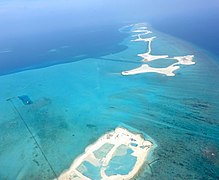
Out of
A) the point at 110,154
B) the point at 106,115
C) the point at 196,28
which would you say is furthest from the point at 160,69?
the point at 196,28

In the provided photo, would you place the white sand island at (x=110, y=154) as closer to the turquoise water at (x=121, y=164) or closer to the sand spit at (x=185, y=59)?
the turquoise water at (x=121, y=164)

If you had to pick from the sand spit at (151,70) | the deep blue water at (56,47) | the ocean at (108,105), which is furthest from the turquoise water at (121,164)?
the deep blue water at (56,47)

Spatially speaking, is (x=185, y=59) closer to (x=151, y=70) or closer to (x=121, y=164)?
(x=151, y=70)

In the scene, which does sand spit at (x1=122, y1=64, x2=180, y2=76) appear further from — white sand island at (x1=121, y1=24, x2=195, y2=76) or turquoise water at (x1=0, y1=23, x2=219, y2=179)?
turquoise water at (x1=0, y1=23, x2=219, y2=179)

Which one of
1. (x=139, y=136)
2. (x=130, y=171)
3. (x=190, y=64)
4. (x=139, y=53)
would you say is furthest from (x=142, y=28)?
(x=130, y=171)

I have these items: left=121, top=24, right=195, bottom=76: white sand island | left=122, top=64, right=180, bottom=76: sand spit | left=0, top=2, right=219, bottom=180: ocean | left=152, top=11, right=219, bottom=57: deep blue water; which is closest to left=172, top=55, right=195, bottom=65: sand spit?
left=121, top=24, right=195, bottom=76: white sand island

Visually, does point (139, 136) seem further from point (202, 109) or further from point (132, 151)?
point (202, 109)
